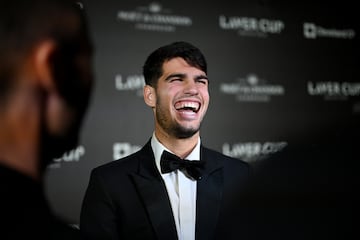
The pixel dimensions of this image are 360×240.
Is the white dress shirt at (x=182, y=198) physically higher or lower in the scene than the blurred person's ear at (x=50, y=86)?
lower

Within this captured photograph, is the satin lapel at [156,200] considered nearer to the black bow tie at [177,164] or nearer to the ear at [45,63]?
the black bow tie at [177,164]

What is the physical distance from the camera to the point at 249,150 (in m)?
1.94

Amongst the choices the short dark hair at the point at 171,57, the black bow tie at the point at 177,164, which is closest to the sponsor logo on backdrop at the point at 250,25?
the short dark hair at the point at 171,57

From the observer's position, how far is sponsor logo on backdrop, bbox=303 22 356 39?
2084 millimetres

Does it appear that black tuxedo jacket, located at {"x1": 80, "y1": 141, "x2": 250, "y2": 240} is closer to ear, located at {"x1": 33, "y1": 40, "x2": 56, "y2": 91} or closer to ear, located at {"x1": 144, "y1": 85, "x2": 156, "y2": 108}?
ear, located at {"x1": 144, "y1": 85, "x2": 156, "y2": 108}

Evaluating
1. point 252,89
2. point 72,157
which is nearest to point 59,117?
point 72,157

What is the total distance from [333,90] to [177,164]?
1.23 metres

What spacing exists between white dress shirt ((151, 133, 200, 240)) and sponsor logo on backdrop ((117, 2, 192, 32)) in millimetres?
857

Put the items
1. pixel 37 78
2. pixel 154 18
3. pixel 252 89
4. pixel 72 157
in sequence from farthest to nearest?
pixel 252 89 → pixel 154 18 → pixel 72 157 → pixel 37 78

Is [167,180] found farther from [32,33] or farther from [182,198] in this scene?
[32,33]

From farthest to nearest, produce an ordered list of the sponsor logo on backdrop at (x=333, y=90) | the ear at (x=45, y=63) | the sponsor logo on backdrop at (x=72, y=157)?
the sponsor logo on backdrop at (x=333, y=90) → the sponsor logo on backdrop at (x=72, y=157) → the ear at (x=45, y=63)

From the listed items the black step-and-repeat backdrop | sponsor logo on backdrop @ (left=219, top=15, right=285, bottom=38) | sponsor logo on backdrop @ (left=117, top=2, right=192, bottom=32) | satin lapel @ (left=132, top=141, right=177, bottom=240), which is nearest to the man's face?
satin lapel @ (left=132, top=141, right=177, bottom=240)

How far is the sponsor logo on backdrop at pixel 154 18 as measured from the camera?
185cm

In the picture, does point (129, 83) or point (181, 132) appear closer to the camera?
point (181, 132)
